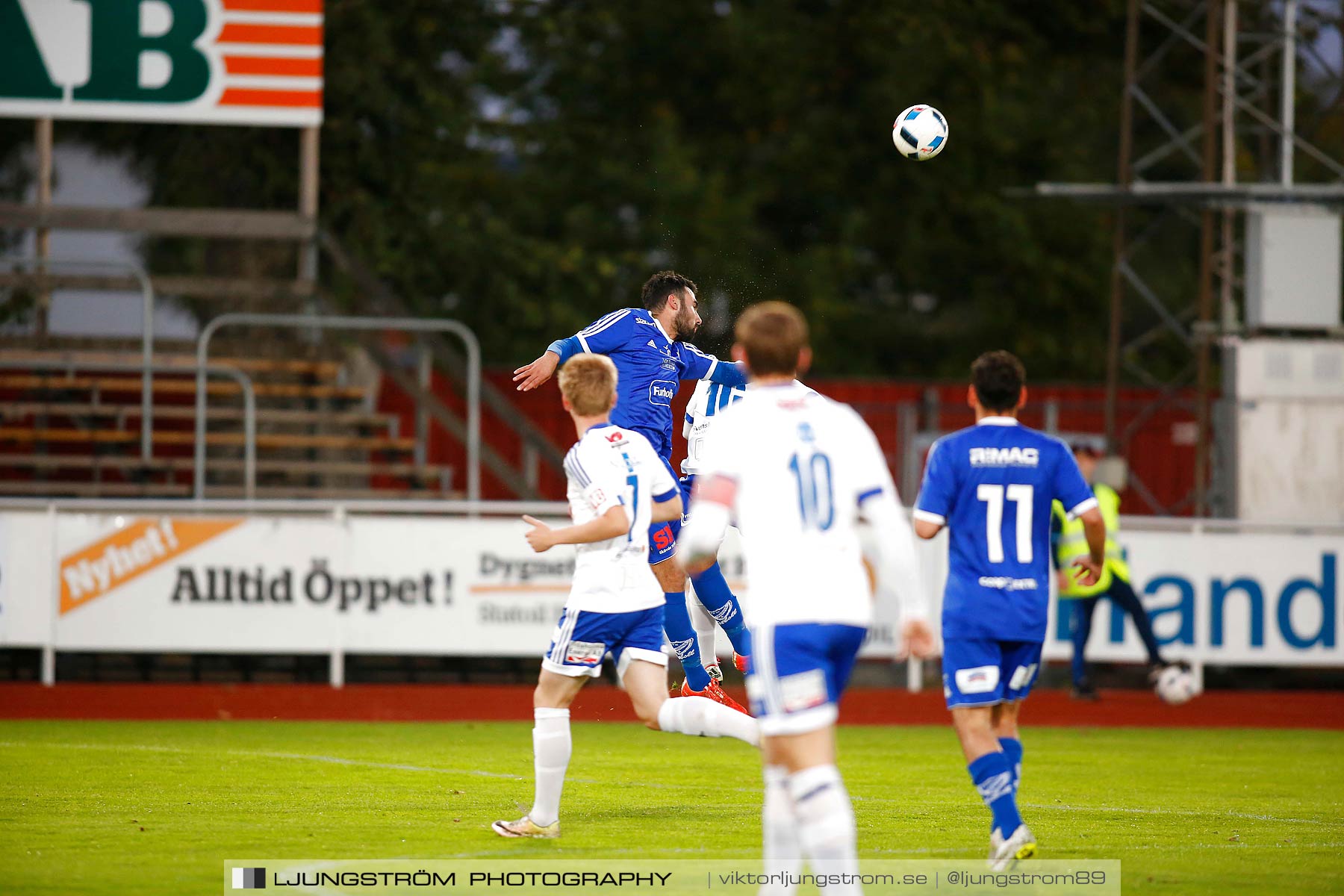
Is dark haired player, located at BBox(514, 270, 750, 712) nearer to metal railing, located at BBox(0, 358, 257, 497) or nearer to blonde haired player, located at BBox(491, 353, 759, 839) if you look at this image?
blonde haired player, located at BBox(491, 353, 759, 839)

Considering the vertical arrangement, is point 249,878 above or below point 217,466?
below

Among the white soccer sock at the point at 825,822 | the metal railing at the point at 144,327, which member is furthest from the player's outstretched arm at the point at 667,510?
the metal railing at the point at 144,327

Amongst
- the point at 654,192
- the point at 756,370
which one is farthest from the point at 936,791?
the point at 654,192

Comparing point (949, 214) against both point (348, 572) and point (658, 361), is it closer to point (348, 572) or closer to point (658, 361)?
point (348, 572)

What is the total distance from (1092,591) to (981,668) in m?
8.26

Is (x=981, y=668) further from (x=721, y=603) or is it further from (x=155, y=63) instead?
(x=155, y=63)

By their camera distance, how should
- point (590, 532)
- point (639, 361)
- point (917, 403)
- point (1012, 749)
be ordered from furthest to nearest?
1. point (917, 403)
2. point (639, 361)
3. point (1012, 749)
4. point (590, 532)

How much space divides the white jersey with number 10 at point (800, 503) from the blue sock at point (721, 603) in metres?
4.20

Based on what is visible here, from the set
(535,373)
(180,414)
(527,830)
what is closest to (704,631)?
(535,373)

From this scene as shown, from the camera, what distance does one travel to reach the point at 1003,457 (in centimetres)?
678

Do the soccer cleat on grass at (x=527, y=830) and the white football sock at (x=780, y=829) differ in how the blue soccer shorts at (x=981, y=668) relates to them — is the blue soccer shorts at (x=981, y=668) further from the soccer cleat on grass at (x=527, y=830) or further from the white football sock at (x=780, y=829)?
the soccer cleat on grass at (x=527, y=830)

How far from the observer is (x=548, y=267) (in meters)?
23.9

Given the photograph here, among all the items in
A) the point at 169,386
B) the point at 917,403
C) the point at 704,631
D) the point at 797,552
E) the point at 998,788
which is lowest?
the point at 998,788

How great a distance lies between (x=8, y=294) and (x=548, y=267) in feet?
24.3
